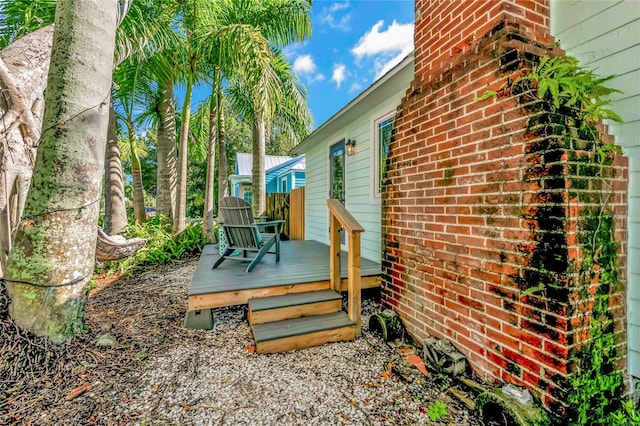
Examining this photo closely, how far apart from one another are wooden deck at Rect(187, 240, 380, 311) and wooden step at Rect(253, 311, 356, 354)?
0.40 m

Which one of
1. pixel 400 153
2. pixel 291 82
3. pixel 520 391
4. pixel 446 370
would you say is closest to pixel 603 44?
pixel 400 153

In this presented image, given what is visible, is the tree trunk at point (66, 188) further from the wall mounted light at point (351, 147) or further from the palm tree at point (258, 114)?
the palm tree at point (258, 114)

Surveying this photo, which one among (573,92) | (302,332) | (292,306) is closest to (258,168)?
(292,306)

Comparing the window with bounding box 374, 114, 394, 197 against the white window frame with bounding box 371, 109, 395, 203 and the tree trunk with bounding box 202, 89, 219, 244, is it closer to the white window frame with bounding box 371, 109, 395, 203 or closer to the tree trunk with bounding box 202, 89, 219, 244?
the white window frame with bounding box 371, 109, 395, 203

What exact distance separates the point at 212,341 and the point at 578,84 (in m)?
3.51

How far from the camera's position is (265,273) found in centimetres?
370

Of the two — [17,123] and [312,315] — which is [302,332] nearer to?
[312,315]

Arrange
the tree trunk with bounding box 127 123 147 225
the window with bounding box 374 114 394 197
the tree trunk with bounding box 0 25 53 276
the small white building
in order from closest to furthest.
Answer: the tree trunk with bounding box 0 25 53 276 < the small white building < the window with bounding box 374 114 394 197 < the tree trunk with bounding box 127 123 147 225

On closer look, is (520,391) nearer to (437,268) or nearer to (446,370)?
(446,370)

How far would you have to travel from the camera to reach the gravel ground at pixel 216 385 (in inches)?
72.3

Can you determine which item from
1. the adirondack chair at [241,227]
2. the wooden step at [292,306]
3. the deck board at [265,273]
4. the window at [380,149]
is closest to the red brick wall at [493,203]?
the wooden step at [292,306]

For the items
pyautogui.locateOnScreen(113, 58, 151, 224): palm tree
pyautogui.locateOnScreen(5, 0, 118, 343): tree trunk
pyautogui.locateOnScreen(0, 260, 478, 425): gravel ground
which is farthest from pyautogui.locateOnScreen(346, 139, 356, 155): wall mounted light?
pyautogui.locateOnScreen(113, 58, 151, 224): palm tree

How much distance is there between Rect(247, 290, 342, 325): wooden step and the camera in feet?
9.44

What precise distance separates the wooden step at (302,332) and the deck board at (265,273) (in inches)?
19.0
